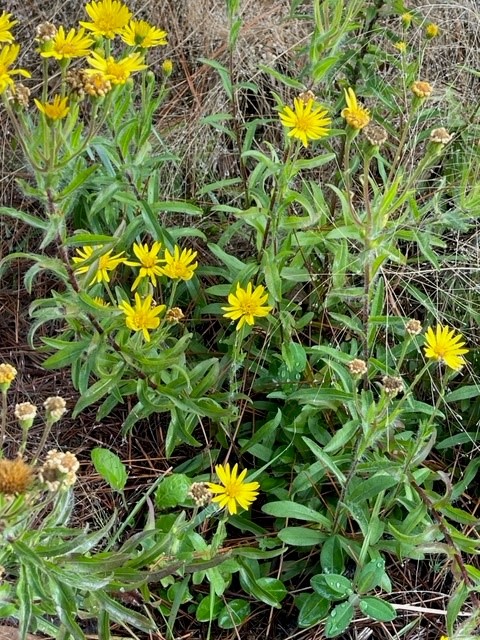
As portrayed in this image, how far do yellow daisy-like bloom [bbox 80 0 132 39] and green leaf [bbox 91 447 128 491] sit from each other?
0.99 meters

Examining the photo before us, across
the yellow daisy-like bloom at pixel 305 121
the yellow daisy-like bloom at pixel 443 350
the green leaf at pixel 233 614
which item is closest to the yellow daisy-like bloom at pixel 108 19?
the yellow daisy-like bloom at pixel 305 121

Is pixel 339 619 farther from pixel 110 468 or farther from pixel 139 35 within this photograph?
pixel 139 35

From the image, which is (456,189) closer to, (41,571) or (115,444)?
(115,444)

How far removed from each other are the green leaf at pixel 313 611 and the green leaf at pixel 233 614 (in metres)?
0.14

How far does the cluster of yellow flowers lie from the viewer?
4.61 ft

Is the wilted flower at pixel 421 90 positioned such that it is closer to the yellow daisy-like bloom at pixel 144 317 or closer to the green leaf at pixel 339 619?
the yellow daisy-like bloom at pixel 144 317

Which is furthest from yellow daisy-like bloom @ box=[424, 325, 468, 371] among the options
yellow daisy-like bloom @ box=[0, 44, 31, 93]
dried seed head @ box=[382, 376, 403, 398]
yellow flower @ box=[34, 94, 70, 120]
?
yellow daisy-like bloom @ box=[0, 44, 31, 93]

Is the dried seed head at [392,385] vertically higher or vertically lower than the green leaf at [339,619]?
higher

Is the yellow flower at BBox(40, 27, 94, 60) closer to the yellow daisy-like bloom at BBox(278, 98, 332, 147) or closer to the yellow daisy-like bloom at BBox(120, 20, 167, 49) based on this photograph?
the yellow daisy-like bloom at BBox(120, 20, 167, 49)

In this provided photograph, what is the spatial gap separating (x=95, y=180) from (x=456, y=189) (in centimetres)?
102

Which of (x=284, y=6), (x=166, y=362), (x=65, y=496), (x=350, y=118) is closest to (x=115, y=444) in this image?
(x=166, y=362)

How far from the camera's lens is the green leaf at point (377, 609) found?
5.52 ft

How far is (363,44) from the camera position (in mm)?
2318

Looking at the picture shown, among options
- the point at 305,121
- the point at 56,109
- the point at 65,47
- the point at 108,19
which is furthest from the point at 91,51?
the point at 305,121
